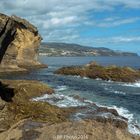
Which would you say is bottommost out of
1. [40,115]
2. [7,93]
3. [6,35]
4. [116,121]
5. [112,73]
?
[112,73]

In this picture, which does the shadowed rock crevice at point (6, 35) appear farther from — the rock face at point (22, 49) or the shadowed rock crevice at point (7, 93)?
the rock face at point (22, 49)

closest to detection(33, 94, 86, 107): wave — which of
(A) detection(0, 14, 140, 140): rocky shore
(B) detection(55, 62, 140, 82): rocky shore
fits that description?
(A) detection(0, 14, 140, 140): rocky shore

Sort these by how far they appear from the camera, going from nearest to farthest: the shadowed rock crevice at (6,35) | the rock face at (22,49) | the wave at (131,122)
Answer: the wave at (131,122) → the shadowed rock crevice at (6,35) → the rock face at (22,49)

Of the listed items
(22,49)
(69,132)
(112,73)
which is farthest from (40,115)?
(22,49)

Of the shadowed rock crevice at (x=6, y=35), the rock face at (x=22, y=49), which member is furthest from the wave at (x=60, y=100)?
the rock face at (x=22, y=49)

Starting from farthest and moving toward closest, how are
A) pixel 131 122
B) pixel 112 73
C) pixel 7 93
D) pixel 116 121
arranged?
1. pixel 112 73
2. pixel 7 93
3. pixel 131 122
4. pixel 116 121

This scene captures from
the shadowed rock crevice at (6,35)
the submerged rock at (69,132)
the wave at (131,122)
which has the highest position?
the shadowed rock crevice at (6,35)

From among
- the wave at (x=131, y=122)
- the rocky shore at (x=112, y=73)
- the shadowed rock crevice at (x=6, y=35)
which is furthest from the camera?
the rocky shore at (x=112, y=73)

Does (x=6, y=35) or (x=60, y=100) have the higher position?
(x=6, y=35)

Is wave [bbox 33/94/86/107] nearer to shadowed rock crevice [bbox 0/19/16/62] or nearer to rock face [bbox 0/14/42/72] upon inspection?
shadowed rock crevice [bbox 0/19/16/62]

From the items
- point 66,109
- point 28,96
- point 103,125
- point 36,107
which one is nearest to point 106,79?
point 28,96

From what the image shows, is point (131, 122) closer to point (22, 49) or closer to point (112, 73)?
point (112, 73)

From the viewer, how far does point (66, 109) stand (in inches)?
1208

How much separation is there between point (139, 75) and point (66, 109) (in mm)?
44533
